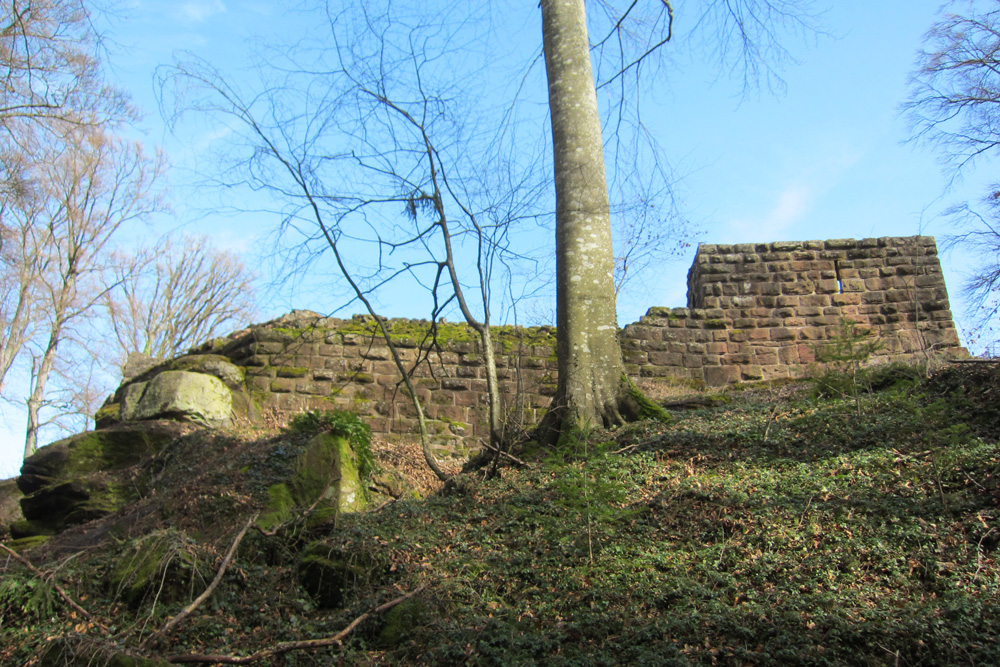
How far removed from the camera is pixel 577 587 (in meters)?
4.27

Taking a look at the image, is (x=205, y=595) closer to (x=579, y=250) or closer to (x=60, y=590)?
(x=60, y=590)

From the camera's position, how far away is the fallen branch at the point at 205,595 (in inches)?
161

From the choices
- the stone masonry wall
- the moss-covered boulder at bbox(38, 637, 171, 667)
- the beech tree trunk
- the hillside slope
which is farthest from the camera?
the stone masonry wall

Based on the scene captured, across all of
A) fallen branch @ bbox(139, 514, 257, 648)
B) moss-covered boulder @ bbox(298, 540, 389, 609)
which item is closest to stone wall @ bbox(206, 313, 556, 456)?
fallen branch @ bbox(139, 514, 257, 648)

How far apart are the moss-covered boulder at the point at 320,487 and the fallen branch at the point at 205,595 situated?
23 cm

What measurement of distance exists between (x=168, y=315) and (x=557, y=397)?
1887 centimetres

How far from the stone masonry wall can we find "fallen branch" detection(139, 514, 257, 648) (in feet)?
13.3

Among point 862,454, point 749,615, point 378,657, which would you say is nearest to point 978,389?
point 862,454

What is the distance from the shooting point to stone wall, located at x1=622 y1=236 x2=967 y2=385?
10.4m

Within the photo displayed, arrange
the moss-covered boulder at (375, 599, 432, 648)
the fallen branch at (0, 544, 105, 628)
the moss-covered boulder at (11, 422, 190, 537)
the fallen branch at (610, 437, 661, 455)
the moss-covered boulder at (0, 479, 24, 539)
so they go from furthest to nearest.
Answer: the moss-covered boulder at (0, 479, 24, 539), the moss-covered boulder at (11, 422, 190, 537), the fallen branch at (610, 437, 661, 455), the fallen branch at (0, 544, 105, 628), the moss-covered boulder at (375, 599, 432, 648)

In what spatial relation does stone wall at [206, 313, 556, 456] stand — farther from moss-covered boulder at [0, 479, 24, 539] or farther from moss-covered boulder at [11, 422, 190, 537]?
moss-covered boulder at [0, 479, 24, 539]

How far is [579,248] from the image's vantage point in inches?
281

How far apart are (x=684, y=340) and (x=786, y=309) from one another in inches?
66.3

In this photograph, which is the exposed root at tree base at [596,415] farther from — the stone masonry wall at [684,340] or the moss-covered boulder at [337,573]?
the stone masonry wall at [684,340]
